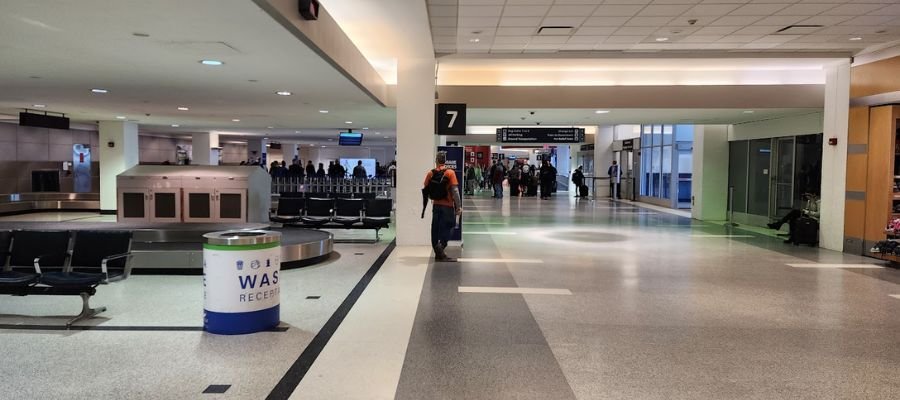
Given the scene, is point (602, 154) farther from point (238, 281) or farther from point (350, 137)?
point (238, 281)

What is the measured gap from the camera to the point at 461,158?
12.2 metres

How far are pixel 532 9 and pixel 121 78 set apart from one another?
21.6 feet

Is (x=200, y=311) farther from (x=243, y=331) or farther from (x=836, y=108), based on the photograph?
(x=836, y=108)

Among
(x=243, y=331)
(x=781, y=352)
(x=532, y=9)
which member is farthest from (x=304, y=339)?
(x=532, y=9)

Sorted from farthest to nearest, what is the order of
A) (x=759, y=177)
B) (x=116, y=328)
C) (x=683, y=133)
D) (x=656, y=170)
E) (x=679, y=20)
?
(x=656, y=170) → (x=683, y=133) → (x=759, y=177) → (x=679, y=20) → (x=116, y=328)

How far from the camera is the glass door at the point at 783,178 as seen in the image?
624 inches

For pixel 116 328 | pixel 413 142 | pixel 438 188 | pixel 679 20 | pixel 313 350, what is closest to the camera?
pixel 313 350

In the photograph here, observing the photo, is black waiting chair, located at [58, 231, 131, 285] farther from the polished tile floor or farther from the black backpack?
the black backpack

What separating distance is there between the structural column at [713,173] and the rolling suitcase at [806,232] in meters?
5.84

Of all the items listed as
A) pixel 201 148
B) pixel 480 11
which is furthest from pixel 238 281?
pixel 201 148

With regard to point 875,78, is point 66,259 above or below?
below

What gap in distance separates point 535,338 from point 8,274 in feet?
18.1

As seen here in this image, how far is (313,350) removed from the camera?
509 centimetres

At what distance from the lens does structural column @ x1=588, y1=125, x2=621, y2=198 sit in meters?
30.8
